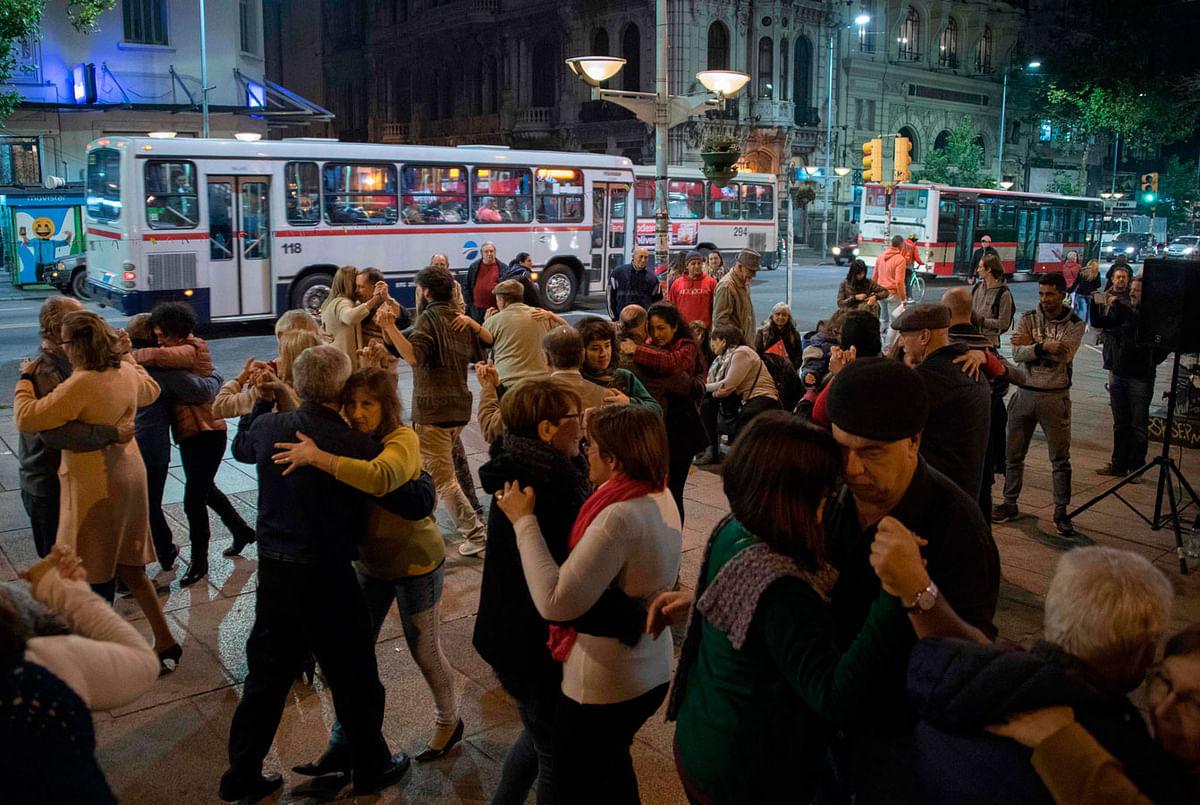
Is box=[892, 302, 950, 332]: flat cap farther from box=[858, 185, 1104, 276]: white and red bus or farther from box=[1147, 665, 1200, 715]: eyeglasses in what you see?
box=[858, 185, 1104, 276]: white and red bus

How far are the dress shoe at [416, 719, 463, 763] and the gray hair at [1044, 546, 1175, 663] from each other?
2.98 metres

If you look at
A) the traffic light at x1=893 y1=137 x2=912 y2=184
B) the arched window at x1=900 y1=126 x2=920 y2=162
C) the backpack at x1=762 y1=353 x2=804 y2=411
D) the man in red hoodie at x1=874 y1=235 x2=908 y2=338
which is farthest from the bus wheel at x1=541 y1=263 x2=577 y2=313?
the arched window at x1=900 y1=126 x2=920 y2=162

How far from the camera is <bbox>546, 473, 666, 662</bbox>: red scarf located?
2.97m

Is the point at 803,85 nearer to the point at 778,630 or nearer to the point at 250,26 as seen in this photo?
the point at 250,26

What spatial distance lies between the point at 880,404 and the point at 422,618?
237 centimetres

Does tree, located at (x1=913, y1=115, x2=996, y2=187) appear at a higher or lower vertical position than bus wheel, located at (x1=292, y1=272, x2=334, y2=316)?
higher

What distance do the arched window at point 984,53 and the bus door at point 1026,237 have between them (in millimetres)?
24958

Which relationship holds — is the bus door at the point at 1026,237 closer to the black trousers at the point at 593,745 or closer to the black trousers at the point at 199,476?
the black trousers at the point at 199,476

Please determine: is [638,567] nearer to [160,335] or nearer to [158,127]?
[160,335]

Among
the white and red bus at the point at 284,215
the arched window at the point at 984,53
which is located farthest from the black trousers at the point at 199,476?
the arched window at the point at 984,53

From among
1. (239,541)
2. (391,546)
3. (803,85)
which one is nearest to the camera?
(391,546)

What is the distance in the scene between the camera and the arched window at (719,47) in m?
43.2

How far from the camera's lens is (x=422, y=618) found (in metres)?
4.13

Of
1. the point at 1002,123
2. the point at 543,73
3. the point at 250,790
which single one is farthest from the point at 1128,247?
the point at 250,790
